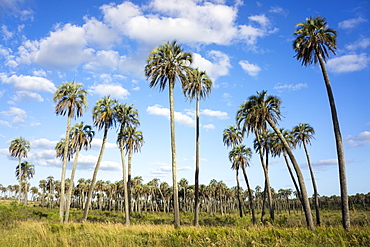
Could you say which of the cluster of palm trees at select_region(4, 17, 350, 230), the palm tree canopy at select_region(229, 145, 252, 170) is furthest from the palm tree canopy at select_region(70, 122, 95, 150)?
Result: the palm tree canopy at select_region(229, 145, 252, 170)

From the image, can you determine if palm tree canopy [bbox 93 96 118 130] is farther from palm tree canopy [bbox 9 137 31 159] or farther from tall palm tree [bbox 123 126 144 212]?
palm tree canopy [bbox 9 137 31 159]

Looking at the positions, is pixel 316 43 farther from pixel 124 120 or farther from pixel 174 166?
pixel 124 120

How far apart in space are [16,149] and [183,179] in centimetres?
5286

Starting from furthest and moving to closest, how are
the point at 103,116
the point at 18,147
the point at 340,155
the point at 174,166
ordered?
the point at 18,147 → the point at 103,116 → the point at 174,166 → the point at 340,155

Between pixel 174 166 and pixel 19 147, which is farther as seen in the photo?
pixel 19 147

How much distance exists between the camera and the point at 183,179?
93.3 meters

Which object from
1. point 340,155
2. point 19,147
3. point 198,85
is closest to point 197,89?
point 198,85

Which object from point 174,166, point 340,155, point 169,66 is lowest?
point 174,166

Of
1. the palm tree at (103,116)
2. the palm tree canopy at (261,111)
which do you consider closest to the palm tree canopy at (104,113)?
the palm tree at (103,116)

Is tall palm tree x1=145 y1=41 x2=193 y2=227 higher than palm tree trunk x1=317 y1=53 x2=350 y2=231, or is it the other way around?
tall palm tree x1=145 y1=41 x2=193 y2=227

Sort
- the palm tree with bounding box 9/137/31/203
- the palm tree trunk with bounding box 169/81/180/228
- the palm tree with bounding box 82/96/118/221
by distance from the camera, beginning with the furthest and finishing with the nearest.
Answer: the palm tree with bounding box 9/137/31/203
the palm tree with bounding box 82/96/118/221
the palm tree trunk with bounding box 169/81/180/228

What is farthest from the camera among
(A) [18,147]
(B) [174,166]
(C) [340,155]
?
(A) [18,147]

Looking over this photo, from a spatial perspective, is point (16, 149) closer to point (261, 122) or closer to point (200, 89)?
point (200, 89)

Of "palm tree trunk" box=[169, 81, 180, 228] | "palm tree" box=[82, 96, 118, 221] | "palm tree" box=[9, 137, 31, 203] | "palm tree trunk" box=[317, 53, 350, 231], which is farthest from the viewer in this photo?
"palm tree" box=[9, 137, 31, 203]
